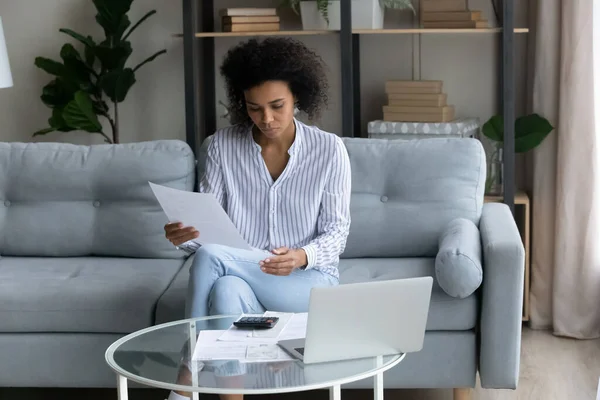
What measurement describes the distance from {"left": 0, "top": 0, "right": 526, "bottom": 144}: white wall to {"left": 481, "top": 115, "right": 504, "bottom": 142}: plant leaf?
0.26 meters

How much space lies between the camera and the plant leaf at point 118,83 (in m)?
3.89

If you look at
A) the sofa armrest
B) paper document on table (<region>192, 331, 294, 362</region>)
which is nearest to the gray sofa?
the sofa armrest

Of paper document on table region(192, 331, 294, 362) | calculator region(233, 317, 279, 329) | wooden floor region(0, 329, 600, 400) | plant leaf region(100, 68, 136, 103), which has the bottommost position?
wooden floor region(0, 329, 600, 400)

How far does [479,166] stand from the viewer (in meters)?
3.21

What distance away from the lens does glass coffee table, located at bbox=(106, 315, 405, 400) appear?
1845 mm

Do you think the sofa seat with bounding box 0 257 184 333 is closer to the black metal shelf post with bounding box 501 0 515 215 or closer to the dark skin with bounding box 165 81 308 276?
the dark skin with bounding box 165 81 308 276

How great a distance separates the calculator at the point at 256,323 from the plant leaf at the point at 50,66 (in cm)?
215

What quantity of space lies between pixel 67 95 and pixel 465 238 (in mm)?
1951

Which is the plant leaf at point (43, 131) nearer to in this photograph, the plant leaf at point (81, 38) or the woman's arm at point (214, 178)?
the plant leaf at point (81, 38)

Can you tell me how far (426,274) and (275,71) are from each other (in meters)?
0.75

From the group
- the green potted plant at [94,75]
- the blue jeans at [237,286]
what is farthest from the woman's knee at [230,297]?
the green potted plant at [94,75]

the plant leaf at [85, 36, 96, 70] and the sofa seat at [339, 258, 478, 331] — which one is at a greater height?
the plant leaf at [85, 36, 96, 70]

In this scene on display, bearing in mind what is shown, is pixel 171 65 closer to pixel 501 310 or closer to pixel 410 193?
pixel 410 193

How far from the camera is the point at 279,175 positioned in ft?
9.21
